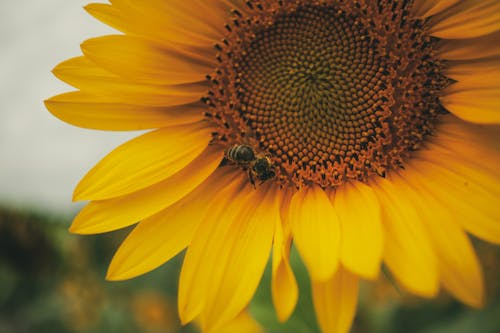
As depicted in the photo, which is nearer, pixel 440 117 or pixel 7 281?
pixel 440 117

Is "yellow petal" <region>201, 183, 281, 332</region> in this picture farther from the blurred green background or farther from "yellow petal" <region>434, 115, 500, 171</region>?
"yellow petal" <region>434, 115, 500, 171</region>

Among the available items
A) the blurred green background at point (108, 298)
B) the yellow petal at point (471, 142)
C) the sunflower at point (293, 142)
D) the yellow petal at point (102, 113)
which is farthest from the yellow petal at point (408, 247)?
the yellow petal at point (102, 113)

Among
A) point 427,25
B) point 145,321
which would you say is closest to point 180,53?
point 427,25

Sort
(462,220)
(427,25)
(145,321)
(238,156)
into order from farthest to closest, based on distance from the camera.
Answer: (145,321)
(238,156)
(427,25)
(462,220)

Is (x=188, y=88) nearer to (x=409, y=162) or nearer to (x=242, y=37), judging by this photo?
(x=242, y=37)

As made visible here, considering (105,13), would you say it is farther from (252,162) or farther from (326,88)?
(326,88)

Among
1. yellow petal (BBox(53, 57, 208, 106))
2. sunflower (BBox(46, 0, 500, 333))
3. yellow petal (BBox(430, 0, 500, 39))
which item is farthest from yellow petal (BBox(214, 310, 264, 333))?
yellow petal (BBox(430, 0, 500, 39))
